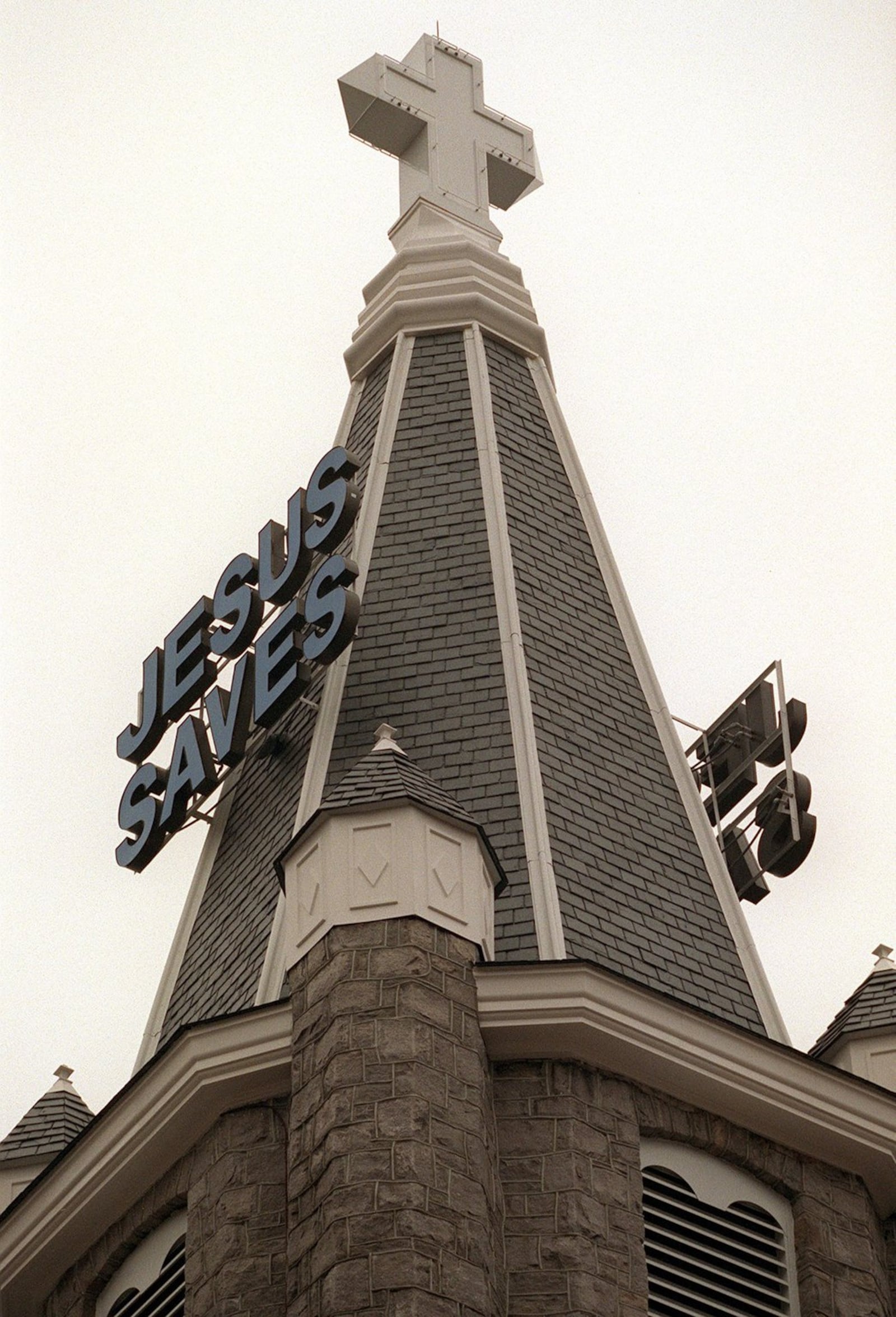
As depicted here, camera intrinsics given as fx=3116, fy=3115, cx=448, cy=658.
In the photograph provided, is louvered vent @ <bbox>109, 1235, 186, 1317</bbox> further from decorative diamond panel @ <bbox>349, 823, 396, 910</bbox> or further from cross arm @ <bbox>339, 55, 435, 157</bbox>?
cross arm @ <bbox>339, 55, 435, 157</bbox>

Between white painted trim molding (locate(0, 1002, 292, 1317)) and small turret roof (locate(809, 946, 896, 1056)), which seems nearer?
white painted trim molding (locate(0, 1002, 292, 1317))

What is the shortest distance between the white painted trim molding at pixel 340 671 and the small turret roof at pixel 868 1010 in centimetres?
682

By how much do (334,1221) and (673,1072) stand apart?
511 cm

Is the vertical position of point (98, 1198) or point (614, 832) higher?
point (614, 832)

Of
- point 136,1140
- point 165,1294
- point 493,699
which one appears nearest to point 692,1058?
point 136,1140

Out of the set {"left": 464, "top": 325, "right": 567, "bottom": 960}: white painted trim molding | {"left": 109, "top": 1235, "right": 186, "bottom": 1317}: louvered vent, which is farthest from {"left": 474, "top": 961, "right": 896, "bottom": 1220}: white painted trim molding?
{"left": 109, "top": 1235, "right": 186, "bottom": 1317}: louvered vent

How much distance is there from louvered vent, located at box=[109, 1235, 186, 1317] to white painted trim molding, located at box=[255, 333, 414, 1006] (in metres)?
2.86

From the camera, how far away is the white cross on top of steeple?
5006 cm

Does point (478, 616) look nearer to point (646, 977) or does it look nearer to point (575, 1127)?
point (646, 977)

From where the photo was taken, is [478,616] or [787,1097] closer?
[787,1097]

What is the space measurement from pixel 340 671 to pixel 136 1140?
7679mm

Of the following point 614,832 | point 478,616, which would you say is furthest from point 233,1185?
point 478,616

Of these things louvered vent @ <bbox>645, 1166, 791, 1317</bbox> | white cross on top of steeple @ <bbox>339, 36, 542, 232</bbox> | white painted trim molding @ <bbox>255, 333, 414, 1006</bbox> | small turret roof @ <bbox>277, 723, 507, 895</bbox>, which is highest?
white cross on top of steeple @ <bbox>339, 36, 542, 232</bbox>

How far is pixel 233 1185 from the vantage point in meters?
32.4
